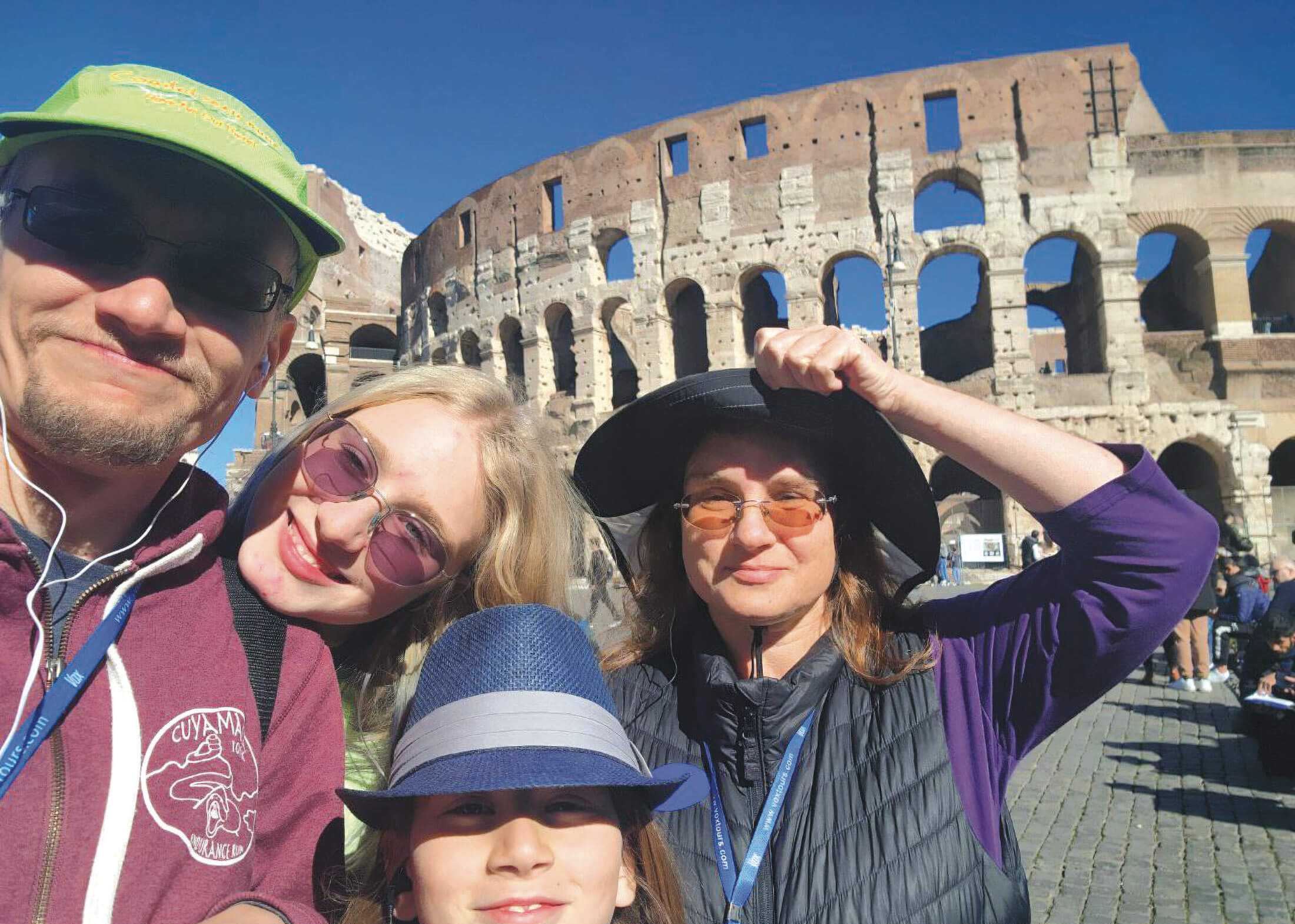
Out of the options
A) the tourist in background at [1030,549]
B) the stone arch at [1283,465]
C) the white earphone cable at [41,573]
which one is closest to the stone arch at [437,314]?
the tourist in background at [1030,549]

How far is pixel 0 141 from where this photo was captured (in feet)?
4.07

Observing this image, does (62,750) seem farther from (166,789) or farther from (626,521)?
(626,521)

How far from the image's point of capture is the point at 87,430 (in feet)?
3.91

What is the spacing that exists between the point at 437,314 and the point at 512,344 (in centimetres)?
374

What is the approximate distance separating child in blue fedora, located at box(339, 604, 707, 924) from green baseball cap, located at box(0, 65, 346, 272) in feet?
2.60

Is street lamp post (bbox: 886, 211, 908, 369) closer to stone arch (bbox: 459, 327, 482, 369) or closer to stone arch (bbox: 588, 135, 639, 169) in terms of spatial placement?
stone arch (bbox: 588, 135, 639, 169)

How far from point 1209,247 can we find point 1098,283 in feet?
7.24

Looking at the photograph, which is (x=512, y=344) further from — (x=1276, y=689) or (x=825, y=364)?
(x=825, y=364)

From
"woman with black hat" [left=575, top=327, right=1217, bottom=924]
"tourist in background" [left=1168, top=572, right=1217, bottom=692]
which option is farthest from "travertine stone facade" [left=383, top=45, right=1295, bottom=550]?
"woman with black hat" [left=575, top=327, right=1217, bottom=924]

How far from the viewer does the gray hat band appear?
4.00 feet

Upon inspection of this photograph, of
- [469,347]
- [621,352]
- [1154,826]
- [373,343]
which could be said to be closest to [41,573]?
[1154,826]

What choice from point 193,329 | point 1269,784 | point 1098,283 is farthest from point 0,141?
point 1098,283

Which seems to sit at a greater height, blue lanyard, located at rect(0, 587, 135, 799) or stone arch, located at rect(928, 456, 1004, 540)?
stone arch, located at rect(928, 456, 1004, 540)

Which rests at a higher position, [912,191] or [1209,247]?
[912,191]
